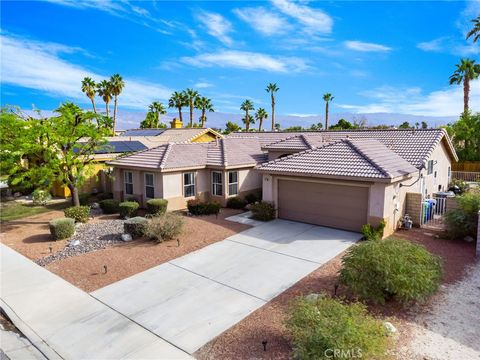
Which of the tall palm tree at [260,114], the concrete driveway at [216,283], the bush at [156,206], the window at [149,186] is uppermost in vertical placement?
the tall palm tree at [260,114]

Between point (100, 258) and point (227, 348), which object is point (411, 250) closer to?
point (227, 348)

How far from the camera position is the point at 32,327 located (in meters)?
8.32

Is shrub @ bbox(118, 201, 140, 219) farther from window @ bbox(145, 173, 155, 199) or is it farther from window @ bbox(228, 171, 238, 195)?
window @ bbox(228, 171, 238, 195)

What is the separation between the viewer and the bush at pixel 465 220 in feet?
44.6

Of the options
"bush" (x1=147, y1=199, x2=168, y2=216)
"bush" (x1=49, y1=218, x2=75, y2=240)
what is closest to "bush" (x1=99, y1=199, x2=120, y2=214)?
"bush" (x1=147, y1=199, x2=168, y2=216)

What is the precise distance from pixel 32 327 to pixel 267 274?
6444 millimetres

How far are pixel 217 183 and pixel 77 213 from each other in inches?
308

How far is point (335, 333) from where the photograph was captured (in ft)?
19.6

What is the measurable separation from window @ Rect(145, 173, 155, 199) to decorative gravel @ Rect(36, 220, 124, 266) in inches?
105

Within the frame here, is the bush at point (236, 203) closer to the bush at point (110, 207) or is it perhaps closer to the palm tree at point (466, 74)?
the bush at point (110, 207)

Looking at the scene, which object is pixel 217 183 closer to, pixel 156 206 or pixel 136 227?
pixel 156 206

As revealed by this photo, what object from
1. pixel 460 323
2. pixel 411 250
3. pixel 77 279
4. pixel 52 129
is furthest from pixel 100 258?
pixel 460 323

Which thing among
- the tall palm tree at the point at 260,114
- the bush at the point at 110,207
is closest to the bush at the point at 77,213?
the bush at the point at 110,207

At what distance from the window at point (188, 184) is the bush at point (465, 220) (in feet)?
42.5
